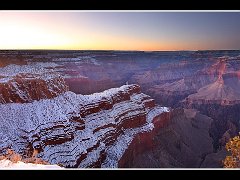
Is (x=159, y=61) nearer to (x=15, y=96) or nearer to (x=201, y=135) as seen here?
(x=201, y=135)

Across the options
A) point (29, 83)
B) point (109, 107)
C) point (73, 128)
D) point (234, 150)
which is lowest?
point (73, 128)

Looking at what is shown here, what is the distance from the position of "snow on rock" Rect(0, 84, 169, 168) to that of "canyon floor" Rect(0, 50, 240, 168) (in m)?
0.02

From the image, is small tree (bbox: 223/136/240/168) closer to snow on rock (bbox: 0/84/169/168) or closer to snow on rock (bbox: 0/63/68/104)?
snow on rock (bbox: 0/84/169/168)

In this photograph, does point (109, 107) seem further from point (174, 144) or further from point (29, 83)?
point (29, 83)

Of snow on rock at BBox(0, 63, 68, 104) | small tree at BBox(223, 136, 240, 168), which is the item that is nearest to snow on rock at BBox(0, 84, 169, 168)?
snow on rock at BBox(0, 63, 68, 104)

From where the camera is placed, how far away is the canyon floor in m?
7.63

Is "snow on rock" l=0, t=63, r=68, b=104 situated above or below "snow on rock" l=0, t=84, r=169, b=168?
above

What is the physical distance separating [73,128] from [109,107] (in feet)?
6.58

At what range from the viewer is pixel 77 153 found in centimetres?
790

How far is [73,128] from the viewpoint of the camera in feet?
29.1

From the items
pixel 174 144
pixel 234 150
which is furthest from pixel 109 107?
pixel 234 150

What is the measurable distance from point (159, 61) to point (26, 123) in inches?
142

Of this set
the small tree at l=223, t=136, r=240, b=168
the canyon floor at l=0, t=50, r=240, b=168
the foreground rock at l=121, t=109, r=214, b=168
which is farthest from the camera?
the foreground rock at l=121, t=109, r=214, b=168
